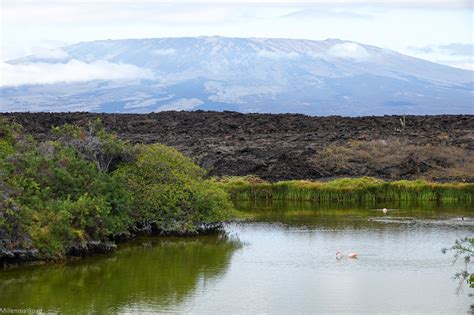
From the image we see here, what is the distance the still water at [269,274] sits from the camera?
76.6ft

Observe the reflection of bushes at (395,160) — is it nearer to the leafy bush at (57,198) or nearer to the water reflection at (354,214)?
the water reflection at (354,214)

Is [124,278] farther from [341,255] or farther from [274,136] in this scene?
[274,136]

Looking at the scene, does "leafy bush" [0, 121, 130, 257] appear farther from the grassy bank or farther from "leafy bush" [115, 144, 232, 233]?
the grassy bank

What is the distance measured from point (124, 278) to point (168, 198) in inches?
229

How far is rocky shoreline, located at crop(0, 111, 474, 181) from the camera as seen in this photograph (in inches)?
2089

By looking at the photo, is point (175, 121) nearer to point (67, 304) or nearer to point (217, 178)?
point (217, 178)

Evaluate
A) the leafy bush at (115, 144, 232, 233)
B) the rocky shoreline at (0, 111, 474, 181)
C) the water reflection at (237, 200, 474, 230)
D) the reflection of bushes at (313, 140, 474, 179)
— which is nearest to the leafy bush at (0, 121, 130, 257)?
the leafy bush at (115, 144, 232, 233)

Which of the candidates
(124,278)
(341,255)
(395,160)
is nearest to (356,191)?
(395,160)

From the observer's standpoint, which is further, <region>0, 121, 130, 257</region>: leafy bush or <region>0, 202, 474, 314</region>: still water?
<region>0, 121, 130, 257</region>: leafy bush

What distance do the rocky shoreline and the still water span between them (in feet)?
53.7

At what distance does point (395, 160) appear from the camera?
53875 mm

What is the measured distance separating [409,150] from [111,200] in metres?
28.3

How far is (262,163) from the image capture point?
5412 centimetres

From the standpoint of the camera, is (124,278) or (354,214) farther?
(354,214)
